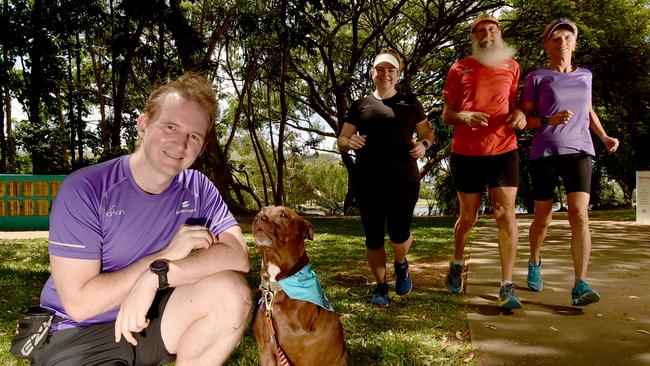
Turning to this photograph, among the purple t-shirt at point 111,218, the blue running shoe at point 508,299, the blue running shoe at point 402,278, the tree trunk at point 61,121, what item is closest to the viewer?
the purple t-shirt at point 111,218

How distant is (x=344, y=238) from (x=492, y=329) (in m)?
6.06

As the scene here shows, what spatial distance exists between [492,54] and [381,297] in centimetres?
236

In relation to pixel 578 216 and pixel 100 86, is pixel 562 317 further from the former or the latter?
pixel 100 86

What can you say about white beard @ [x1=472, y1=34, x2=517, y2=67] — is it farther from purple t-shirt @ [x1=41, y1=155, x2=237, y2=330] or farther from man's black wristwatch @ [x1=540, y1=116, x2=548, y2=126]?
purple t-shirt @ [x1=41, y1=155, x2=237, y2=330]

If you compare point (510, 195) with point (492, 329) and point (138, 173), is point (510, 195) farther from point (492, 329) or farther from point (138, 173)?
point (138, 173)

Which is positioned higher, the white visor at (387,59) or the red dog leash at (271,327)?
the white visor at (387,59)

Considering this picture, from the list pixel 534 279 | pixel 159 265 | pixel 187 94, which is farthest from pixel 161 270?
pixel 534 279

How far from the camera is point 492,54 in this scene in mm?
4094

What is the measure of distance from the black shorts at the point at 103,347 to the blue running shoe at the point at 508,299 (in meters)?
2.76

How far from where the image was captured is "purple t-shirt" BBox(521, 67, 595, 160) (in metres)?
4.06

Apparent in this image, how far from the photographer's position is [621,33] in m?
13.7

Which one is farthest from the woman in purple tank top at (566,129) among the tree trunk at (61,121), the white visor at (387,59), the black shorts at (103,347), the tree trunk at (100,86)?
the tree trunk at (100,86)

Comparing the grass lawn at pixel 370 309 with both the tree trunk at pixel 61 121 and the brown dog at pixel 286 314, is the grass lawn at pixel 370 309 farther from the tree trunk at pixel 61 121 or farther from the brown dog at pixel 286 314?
the tree trunk at pixel 61 121

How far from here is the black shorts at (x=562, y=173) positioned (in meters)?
4.04
